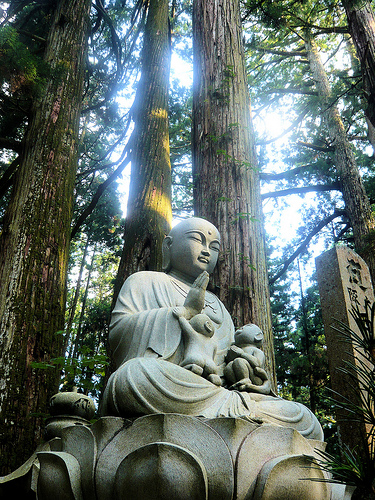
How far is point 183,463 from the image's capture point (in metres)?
1.93

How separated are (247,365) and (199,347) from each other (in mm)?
310

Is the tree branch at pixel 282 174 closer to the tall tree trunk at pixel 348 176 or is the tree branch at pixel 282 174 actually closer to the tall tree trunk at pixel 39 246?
the tall tree trunk at pixel 348 176

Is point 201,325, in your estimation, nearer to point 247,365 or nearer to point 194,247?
point 247,365

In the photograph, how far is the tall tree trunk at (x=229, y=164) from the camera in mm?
4199

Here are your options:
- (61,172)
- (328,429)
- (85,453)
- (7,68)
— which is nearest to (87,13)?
(7,68)

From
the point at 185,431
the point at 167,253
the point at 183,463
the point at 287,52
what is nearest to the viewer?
the point at 183,463

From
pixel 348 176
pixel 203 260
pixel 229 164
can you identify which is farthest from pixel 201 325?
pixel 348 176

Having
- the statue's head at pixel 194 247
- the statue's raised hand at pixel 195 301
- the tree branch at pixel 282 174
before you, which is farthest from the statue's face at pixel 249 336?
the tree branch at pixel 282 174

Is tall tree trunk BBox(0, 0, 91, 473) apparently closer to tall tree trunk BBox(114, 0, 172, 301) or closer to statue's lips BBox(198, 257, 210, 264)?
tall tree trunk BBox(114, 0, 172, 301)

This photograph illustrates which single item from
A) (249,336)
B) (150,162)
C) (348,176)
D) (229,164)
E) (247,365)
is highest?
(348,176)

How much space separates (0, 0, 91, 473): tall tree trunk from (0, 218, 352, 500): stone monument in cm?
136

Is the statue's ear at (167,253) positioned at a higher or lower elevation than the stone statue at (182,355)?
higher

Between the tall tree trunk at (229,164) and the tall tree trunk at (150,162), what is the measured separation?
3.06ft

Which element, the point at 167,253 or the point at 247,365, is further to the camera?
the point at 167,253
